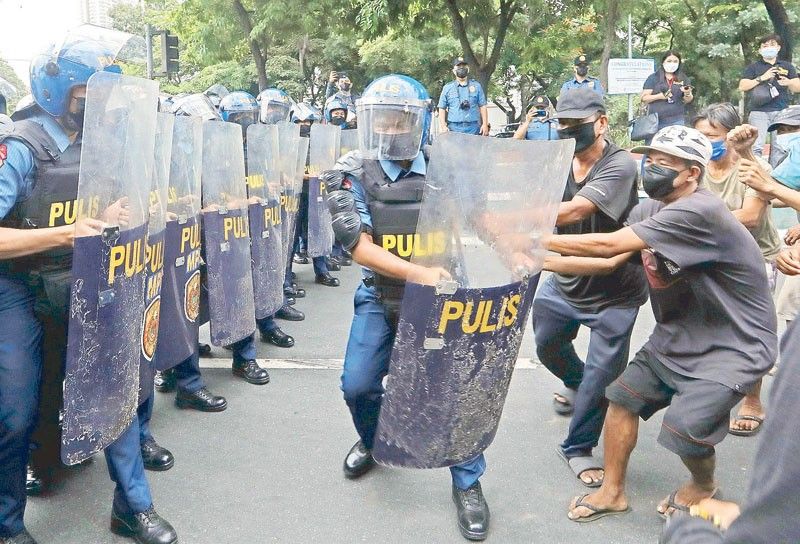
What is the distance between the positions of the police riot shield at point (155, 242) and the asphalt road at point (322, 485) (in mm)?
562

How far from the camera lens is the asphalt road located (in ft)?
9.52

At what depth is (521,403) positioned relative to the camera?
4.30 meters

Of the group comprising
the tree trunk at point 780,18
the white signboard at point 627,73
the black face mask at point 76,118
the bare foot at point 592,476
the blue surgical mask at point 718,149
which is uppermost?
the tree trunk at point 780,18

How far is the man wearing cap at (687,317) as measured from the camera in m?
2.74

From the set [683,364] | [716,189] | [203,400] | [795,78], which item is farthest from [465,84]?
[683,364]

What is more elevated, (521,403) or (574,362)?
(574,362)

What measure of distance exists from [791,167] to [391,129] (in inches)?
86.5

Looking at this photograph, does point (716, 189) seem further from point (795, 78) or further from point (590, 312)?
point (795, 78)

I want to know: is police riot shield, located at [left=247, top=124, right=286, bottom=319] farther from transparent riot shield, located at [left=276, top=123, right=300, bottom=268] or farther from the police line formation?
the police line formation

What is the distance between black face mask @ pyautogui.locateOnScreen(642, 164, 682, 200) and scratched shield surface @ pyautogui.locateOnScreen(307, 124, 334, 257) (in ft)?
14.6

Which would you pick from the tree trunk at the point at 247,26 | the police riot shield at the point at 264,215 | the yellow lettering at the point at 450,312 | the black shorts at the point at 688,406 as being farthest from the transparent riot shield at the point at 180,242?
the tree trunk at the point at 247,26

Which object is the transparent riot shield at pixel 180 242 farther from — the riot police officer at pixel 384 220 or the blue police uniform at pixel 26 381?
the riot police officer at pixel 384 220

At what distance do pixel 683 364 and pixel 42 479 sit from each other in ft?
9.13

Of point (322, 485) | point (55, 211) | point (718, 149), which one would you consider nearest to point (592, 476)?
point (322, 485)
